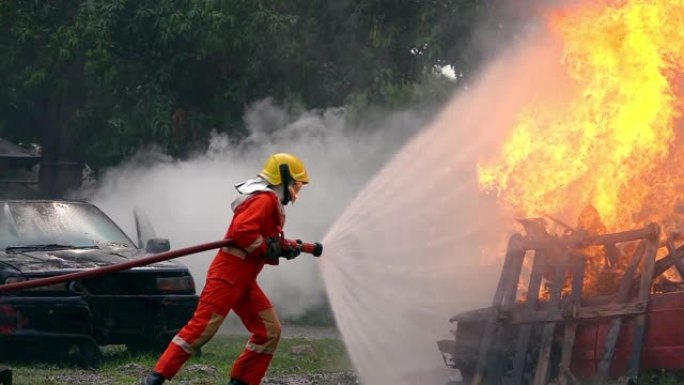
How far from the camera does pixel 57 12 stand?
19.6 m

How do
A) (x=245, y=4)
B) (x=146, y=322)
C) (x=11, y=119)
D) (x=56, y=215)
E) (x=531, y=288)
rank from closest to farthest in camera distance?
(x=531, y=288)
(x=146, y=322)
(x=56, y=215)
(x=245, y=4)
(x=11, y=119)

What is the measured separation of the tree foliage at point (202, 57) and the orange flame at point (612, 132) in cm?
726

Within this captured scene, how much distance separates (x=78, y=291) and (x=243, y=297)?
300 centimetres

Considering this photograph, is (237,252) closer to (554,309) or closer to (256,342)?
(256,342)

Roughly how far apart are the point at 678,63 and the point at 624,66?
469 millimetres

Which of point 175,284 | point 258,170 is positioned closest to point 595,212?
point 175,284

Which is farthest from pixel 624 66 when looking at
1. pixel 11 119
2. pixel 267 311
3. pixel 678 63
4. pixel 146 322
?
pixel 11 119

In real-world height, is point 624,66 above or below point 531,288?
above

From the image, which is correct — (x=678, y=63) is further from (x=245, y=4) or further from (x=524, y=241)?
(x=245, y=4)

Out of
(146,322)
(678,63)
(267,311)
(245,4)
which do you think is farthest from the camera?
(245,4)

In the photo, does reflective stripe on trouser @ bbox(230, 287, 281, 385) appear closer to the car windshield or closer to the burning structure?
the burning structure

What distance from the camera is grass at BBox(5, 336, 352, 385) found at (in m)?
11.0

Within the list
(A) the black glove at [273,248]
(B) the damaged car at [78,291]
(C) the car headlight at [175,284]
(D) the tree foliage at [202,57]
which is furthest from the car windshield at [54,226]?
(D) the tree foliage at [202,57]

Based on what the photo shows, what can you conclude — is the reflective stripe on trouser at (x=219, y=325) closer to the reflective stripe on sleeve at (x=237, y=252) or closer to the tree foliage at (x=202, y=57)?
the reflective stripe on sleeve at (x=237, y=252)
